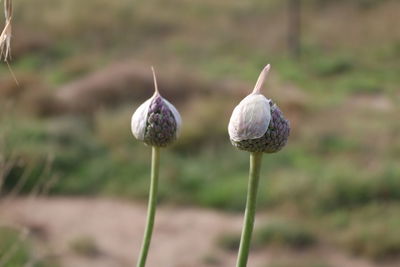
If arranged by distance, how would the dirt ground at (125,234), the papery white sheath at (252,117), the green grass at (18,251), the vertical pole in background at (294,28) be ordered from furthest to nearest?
the vertical pole in background at (294,28) → the dirt ground at (125,234) → the green grass at (18,251) → the papery white sheath at (252,117)

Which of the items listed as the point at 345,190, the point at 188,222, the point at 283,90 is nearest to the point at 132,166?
the point at 188,222

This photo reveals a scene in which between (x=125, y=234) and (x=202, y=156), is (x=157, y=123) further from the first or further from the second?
(x=202, y=156)

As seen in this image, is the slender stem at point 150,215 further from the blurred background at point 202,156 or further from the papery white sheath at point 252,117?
the blurred background at point 202,156

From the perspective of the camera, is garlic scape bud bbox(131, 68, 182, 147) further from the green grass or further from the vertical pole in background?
the vertical pole in background

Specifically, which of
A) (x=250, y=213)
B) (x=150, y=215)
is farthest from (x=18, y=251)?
(x=250, y=213)

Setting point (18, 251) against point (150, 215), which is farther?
point (18, 251)

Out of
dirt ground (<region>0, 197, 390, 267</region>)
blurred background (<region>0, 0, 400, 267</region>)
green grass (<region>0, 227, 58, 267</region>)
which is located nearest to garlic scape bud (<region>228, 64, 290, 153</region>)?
blurred background (<region>0, 0, 400, 267</region>)

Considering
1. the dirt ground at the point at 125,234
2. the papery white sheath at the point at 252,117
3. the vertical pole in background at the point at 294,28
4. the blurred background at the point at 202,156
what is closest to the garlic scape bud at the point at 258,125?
the papery white sheath at the point at 252,117

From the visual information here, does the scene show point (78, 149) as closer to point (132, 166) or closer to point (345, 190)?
point (132, 166)
